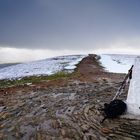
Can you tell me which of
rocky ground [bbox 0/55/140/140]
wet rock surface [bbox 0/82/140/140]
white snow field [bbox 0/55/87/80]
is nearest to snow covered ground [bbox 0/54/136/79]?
white snow field [bbox 0/55/87/80]

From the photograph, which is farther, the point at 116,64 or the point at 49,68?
the point at 116,64

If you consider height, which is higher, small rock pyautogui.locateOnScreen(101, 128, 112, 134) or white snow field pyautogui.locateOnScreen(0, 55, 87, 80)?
small rock pyautogui.locateOnScreen(101, 128, 112, 134)

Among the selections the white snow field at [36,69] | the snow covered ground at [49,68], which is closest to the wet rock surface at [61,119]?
the white snow field at [36,69]

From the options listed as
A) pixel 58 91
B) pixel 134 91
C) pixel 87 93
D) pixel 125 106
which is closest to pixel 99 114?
pixel 125 106

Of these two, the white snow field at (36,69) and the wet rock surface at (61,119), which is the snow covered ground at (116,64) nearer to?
the white snow field at (36,69)

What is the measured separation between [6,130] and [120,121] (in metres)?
4.51

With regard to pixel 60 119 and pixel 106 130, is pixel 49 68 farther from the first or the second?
pixel 106 130

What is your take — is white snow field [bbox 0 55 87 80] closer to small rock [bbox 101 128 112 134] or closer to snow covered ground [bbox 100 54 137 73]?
snow covered ground [bbox 100 54 137 73]

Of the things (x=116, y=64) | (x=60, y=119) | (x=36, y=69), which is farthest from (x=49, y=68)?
(x=60, y=119)

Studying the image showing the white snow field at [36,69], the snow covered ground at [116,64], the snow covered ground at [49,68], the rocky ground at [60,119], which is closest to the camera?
the rocky ground at [60,119]

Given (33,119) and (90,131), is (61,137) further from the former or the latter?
(33,119)

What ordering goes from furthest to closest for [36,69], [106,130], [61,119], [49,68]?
[36,69] → [49,68] → [61,119] → [106,130]

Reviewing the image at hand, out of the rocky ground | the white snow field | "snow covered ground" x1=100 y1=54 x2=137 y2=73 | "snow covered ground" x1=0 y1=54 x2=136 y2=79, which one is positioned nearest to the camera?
the rocky ground

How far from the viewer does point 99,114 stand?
550 inches
